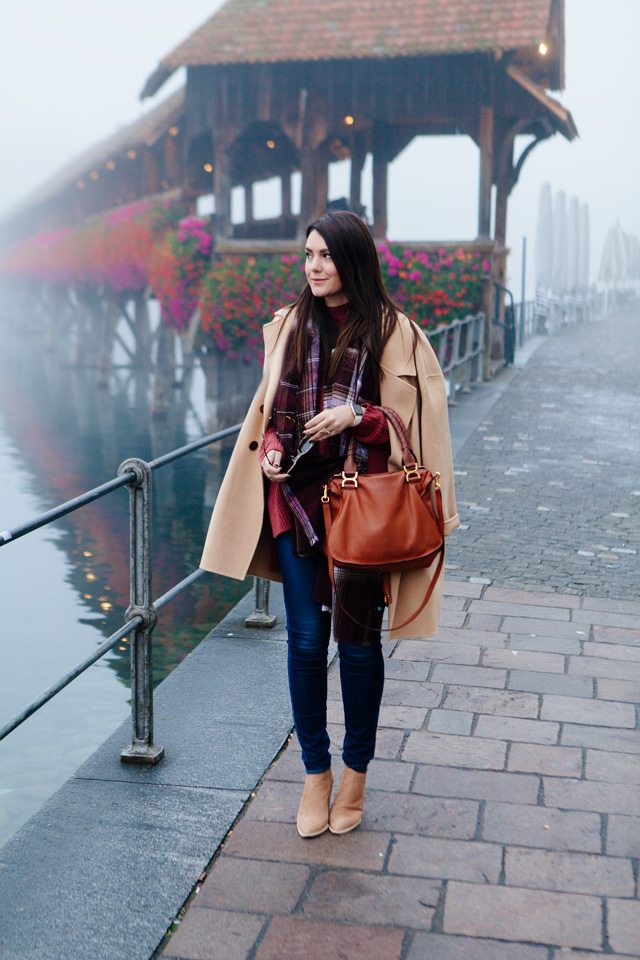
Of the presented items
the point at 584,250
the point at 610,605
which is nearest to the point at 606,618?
the point at 610,605

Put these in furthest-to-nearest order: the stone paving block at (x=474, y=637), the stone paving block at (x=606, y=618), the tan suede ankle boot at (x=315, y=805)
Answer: the stone paving block at (x=606, y=618) → the stone paving block at (x=474, y=637) → the tan suede ankle boot at (x=315, y=805)

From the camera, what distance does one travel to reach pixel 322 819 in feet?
8.44

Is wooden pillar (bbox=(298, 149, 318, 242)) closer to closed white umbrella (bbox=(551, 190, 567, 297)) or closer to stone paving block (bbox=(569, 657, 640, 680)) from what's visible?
stone paving block (bbox=(569, 657, 640, 680))

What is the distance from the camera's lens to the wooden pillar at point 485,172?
14.1m

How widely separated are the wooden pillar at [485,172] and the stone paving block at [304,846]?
12.5 meters

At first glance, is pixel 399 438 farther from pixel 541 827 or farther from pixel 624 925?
pixel 624 925

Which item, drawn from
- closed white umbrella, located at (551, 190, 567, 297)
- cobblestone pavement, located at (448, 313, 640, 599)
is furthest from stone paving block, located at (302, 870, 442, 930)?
closed white umbrella, located at (551, 190, 567, 297)

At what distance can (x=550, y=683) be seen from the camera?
11.8 feet

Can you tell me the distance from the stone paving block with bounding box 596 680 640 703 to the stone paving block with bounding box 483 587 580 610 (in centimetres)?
97

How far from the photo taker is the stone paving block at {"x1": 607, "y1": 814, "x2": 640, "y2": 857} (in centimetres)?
249

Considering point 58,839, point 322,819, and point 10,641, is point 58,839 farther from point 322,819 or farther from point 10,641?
point 10,641

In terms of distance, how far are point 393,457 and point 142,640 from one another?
106 cm

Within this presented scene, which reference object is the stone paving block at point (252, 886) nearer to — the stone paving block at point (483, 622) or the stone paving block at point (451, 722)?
the stone paving block at point (451, 722)

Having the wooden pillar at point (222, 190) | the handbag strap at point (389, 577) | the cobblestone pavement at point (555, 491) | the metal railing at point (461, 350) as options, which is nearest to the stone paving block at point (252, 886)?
the handbag strap at point (389, 577)
